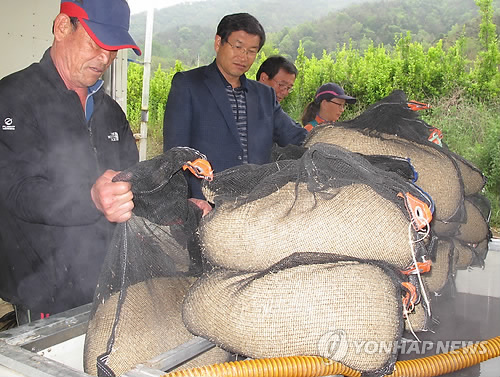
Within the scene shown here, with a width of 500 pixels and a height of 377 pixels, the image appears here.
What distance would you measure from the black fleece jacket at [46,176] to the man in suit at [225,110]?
838 mm

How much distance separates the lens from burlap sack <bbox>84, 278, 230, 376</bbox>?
1167 millimetres

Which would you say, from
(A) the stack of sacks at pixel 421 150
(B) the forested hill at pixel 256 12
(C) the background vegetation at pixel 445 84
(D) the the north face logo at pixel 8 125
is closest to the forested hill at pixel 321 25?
(B) the forested hill at pixel 256 12

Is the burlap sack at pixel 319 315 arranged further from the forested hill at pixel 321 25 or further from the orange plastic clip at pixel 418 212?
the forested hill at pixel 321 25

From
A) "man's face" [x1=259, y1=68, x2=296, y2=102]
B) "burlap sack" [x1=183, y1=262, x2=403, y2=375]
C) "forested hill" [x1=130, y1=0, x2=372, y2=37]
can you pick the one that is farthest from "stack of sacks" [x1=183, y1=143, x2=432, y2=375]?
"forested hill" [x1=130, y1=0, x2=372, y2=37]

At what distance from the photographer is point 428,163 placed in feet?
5.03

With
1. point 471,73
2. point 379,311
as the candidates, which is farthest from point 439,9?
point 379,311

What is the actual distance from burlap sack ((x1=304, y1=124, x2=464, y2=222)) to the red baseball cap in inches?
30.7

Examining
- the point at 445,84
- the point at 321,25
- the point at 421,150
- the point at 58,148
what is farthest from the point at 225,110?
the point at 321,25

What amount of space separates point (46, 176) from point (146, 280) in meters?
0.52

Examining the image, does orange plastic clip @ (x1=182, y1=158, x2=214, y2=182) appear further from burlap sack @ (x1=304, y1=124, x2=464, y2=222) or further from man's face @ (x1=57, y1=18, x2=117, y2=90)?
man's face @ (x1=57, y1=18, x2=117, y2=90)

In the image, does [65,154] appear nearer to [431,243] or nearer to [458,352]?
[431,243]

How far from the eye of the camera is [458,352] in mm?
1495

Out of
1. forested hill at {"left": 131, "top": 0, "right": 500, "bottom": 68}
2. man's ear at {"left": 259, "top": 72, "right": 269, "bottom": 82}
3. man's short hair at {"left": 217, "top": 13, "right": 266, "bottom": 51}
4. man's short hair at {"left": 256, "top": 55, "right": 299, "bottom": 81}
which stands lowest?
man's ear at {"left": 259, "top": 72, "right": 269, "bottom": 82}

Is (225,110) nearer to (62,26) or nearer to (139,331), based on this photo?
(62,26)
